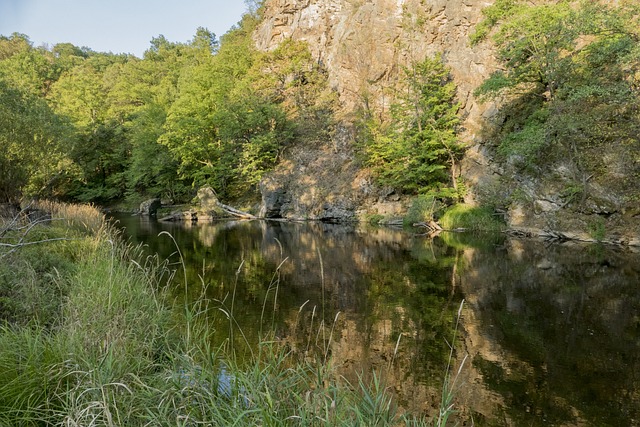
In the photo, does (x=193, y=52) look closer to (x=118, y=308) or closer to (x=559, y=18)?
(x=559, y=18)

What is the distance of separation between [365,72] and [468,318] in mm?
30777

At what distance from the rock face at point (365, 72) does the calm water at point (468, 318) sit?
1316 centimetres

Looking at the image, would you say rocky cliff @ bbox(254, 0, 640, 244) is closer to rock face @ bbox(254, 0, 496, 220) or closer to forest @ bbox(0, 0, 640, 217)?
rock face @ bbox(254, 0, 496, 220)

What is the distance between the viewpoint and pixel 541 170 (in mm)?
19984

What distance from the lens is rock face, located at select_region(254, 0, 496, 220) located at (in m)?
27.0

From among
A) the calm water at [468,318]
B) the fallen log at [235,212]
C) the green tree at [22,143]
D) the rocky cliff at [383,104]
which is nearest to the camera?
the calm water at [468,318]

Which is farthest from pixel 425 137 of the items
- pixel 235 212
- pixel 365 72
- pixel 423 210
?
pixel 235 212

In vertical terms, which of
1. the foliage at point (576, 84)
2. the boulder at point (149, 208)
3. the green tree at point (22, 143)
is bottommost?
the boulder at point (149, 208)

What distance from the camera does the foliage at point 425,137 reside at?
2525 cm

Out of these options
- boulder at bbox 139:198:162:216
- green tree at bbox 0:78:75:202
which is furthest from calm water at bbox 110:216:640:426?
boulder at bbox 139:198:162:216

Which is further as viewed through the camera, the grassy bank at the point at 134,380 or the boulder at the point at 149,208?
the boulder at the point at 149,208

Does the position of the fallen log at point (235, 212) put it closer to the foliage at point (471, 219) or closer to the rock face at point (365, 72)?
the rock face at point (365, 72)

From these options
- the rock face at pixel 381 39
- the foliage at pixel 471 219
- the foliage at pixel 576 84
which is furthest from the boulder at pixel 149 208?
the foliage at pixel 576 84

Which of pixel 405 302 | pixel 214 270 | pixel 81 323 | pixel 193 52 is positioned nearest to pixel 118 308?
pixel 81 323
